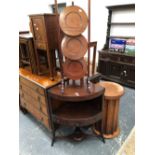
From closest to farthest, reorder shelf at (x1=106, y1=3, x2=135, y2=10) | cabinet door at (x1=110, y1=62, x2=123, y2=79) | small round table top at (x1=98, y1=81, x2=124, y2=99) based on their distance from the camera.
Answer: small round table top at (x1=98, y1=81, x2=124, y2=99) < shelf at (x1=106, y1=3, x2=135, y2=10) < cabinet door at (x1=110, y1=62, x2=123, y2=79)

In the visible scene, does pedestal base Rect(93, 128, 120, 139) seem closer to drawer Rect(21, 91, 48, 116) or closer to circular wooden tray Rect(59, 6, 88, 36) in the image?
drawer Rect(21, 91, 48, 116)

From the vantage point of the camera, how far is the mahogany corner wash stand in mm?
1393

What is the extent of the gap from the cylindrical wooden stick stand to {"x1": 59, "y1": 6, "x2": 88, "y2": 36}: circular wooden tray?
0.80 metres

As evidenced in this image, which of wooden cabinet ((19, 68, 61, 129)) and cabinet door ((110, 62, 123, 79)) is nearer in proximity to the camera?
wooden cabinet ((19, 68, 61, 129))

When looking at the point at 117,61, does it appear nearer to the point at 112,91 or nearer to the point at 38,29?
the point at 112,91

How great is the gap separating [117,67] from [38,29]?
209 cm

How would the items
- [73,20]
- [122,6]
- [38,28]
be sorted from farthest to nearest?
1. [122,6]
2. [38,28]
3. [73,20]

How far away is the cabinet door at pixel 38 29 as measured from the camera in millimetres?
1515

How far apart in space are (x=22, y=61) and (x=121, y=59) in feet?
6.53

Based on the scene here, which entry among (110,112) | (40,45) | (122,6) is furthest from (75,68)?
(122,6)

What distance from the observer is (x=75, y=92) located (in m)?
1.43

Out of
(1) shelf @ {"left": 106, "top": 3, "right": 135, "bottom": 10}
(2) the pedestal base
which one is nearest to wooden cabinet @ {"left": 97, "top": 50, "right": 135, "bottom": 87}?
(1) shelf @ {"left": 106, "top": 3, "right": 135, "bottom": 10}

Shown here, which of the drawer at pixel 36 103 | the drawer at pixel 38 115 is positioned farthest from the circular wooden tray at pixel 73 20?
the drawer at pixel 38 115
